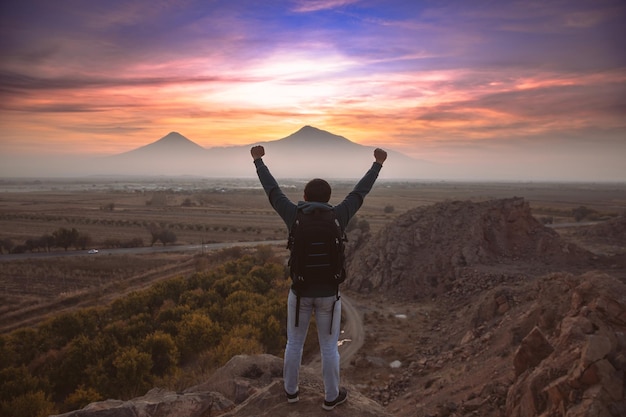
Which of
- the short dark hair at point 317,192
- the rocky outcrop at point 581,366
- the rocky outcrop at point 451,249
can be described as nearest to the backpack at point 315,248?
the short dark hair at point 317,192

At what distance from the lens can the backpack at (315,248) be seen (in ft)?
14.0

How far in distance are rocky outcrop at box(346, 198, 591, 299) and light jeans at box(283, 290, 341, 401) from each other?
18373 millimetres

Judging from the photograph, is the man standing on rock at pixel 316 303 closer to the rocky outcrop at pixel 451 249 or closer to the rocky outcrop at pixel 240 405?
the rocky outcrop at pixel 240 405

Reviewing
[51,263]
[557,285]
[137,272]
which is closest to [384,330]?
[557,285]

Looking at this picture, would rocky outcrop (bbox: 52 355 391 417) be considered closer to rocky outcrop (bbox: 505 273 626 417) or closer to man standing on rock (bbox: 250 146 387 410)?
man standing on rock (bbox: 250 146 387 410)

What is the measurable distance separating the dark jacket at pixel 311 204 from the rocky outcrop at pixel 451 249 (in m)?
18.3

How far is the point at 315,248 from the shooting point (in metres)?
4.28

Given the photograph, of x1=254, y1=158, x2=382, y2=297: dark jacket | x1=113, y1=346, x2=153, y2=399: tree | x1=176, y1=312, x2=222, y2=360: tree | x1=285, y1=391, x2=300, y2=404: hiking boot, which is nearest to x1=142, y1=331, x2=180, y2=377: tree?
x1=176, y1=312, x2=222, y2=360: tree

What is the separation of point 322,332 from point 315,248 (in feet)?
3.57

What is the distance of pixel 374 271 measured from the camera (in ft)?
83.1

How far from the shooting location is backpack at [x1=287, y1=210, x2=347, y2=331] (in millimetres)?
4281

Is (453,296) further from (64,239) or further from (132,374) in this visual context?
(64,239)

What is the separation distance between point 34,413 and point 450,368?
11.6m

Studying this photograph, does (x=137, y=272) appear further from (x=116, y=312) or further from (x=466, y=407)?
(x=466, y=407)
